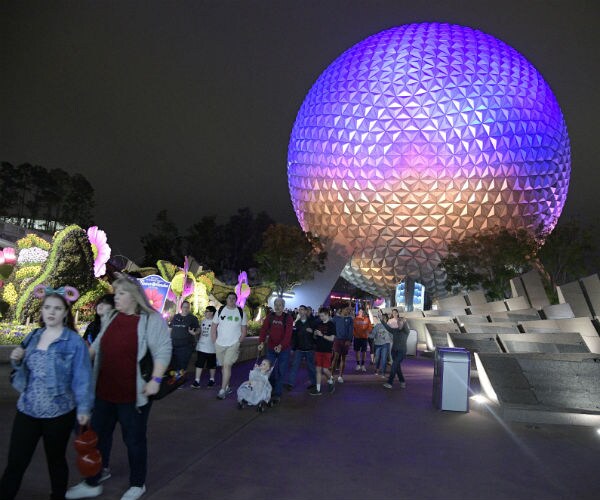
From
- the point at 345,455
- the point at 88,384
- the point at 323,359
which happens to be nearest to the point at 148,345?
the point at 88,384

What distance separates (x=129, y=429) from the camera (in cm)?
499

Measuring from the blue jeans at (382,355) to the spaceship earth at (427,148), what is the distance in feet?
72.6

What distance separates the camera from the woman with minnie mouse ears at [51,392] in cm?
439

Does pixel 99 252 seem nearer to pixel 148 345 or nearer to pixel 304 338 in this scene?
pixel 304 338

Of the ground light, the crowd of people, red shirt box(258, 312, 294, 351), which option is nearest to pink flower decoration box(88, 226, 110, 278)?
red shirt box(258, 312, 294, 351)

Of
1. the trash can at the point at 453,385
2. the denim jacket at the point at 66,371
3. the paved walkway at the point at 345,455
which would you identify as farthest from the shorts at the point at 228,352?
the denim jacket at the point at 66,371

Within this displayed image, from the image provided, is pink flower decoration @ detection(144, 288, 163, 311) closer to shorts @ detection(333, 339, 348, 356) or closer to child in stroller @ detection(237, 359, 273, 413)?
shorts @ detection(333, 339, 348, 356)

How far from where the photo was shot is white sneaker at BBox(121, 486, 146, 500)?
→ 15.5 feet

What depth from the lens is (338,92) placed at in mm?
39625

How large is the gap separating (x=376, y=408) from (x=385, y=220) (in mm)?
28907

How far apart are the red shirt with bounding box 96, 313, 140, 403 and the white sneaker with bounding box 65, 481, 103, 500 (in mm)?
679

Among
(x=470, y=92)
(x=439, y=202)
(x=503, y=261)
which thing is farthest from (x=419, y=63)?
(x=503, y=261)

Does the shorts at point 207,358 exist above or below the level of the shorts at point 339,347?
below

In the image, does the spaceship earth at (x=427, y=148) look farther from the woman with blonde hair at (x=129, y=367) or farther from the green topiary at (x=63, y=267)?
the woman with blonde hair at (x=129, y=367)
